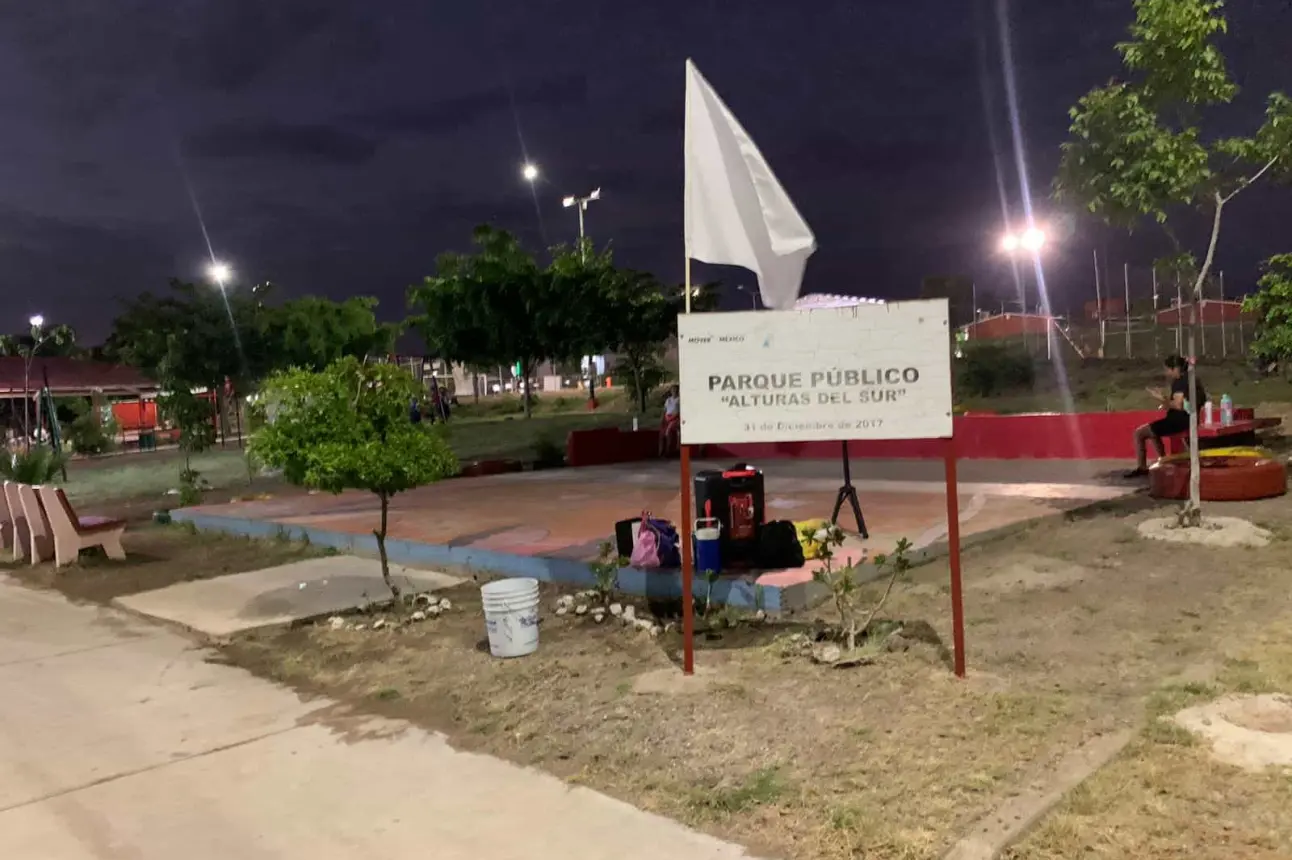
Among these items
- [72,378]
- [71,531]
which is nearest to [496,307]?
[71,531]

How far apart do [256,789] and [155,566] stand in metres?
6.98

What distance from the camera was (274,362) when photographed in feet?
115

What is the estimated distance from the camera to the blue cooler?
266 inches

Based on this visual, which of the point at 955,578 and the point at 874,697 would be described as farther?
the point at 955,578

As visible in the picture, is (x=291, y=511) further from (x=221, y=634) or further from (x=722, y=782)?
(x=722, y=782)

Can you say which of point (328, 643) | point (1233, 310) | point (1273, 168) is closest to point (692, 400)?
point (328, 643)

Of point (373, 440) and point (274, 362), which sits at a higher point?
point (274, 362)

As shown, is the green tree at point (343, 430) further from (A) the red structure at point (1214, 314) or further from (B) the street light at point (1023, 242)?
(A) the red structure at point (1214, 314)

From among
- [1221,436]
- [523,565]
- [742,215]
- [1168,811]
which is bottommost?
[1168,811]

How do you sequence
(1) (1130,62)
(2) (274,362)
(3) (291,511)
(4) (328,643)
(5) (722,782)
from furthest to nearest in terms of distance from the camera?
(2) (274,362) < (3) (291,511) < (1) (1130,62) < (4) (328,643) < (5) (722,782)

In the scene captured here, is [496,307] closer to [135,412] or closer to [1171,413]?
[1171,413]

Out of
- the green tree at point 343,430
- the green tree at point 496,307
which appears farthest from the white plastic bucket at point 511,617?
the green tree at point 496,307

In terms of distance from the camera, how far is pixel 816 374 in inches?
212

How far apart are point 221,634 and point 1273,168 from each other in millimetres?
9626
